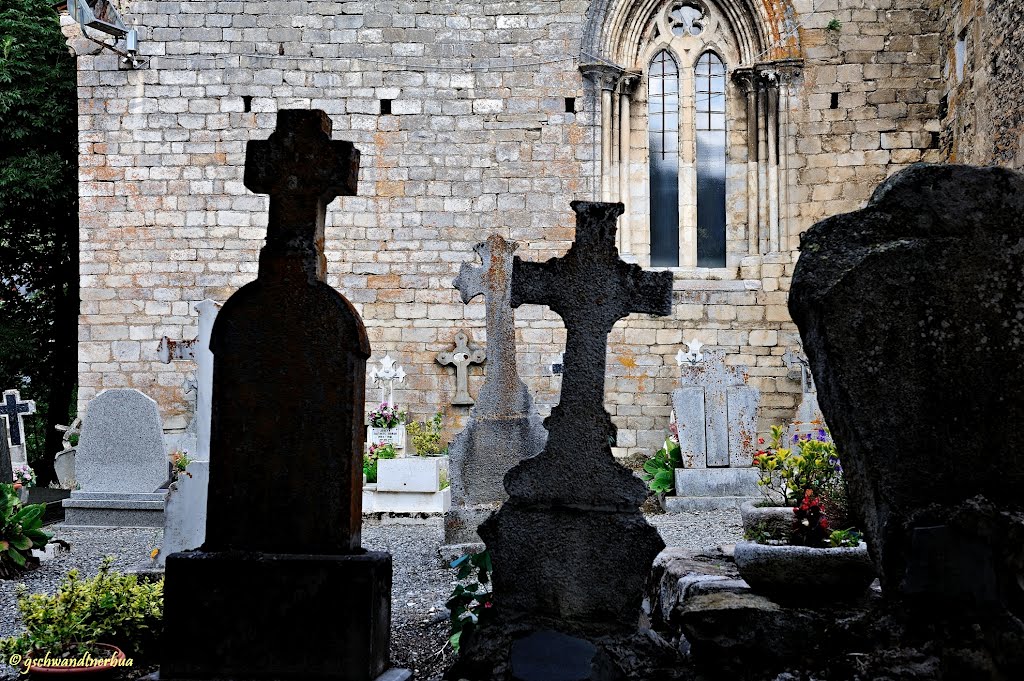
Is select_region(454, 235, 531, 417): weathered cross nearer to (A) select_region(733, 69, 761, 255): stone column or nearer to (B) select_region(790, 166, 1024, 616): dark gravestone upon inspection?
(B) select_region(790, 166, 1024, 616): dark gravestone

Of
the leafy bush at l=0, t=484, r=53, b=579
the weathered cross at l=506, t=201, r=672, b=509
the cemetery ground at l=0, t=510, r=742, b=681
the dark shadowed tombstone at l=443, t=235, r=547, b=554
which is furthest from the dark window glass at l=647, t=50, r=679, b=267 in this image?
the weathered cross at l=506, t=201, r=672, b=509

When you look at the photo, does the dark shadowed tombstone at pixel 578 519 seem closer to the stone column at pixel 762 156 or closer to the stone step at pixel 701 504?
the stone step at pixel 701 504

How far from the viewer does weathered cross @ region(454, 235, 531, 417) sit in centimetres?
709

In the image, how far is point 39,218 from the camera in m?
15.4

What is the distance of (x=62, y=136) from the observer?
49.2 feet

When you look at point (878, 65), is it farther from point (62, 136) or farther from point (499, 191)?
point (62, 136)

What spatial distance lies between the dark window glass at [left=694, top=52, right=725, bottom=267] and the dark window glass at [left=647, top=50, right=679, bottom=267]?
30 cm

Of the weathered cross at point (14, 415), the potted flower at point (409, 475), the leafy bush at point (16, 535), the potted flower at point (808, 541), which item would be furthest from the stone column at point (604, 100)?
the potted flower at point (808, 541)

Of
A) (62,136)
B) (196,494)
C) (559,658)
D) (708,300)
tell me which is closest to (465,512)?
(196,494)

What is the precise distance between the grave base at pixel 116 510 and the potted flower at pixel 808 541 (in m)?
5.99

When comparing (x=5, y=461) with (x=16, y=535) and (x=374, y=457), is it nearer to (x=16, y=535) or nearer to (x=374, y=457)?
(x=16, y=535)

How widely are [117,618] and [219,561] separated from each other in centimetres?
99

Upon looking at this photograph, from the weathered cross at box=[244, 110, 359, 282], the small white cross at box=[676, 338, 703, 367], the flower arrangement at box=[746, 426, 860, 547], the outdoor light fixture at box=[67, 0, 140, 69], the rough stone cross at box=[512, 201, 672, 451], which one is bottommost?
the flower arrangement at box=[746, 426, 860, 547]

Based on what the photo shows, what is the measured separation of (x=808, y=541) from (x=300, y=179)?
246 cm
